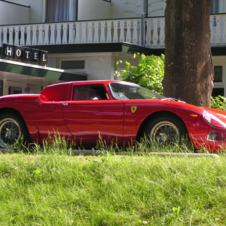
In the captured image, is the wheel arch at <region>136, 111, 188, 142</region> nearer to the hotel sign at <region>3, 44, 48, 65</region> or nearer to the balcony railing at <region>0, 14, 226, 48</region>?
the hotel sign at <region>3, 44, 48, 65</region>

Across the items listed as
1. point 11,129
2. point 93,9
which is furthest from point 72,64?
point 11,129

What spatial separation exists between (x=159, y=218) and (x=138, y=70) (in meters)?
9.32

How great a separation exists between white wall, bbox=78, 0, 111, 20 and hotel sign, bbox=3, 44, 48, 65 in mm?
4256

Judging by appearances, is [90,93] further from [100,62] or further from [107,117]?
[100,62]

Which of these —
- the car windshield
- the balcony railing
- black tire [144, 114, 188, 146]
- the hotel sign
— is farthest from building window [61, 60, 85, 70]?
black tire [144, 114, 188, 146]

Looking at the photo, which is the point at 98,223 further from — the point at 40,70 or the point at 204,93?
the point at 40,70

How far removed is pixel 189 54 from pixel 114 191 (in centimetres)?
481

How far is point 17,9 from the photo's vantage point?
67.6ft

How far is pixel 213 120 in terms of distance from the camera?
6.74 meters

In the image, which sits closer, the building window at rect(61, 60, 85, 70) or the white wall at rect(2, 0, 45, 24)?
the building window at rect(61, 60, 85, 70)

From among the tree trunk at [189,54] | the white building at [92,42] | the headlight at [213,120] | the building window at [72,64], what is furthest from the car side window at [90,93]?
the building window at [72,64]

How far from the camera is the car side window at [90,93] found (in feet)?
25.0

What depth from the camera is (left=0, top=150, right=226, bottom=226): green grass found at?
14.5ft

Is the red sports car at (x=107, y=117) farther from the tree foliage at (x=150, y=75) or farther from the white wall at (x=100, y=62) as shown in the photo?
the white wall at (x=100, y=62)
